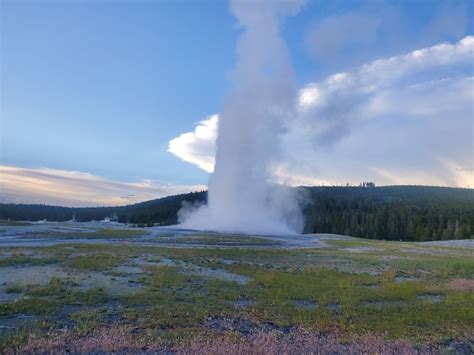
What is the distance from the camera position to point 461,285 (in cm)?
2255

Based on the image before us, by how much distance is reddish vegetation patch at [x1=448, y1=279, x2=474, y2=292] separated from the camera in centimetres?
2147

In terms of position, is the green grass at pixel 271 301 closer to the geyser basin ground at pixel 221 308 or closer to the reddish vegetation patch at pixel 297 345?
the geyser basin ground at pixel 221 308

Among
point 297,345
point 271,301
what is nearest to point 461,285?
point 271,301

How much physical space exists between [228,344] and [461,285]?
1786cm

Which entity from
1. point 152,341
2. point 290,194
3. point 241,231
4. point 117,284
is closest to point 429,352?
point 152,341

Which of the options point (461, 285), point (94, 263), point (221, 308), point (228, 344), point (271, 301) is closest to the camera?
point (228, 344)

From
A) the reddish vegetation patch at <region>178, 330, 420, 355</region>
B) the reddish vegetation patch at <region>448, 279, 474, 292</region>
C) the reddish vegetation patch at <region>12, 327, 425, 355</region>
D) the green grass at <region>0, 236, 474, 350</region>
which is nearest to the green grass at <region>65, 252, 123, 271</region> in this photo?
the green grass at <region>0, 236, 474, 350</region>

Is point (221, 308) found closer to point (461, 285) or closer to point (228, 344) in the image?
point (228, 344)

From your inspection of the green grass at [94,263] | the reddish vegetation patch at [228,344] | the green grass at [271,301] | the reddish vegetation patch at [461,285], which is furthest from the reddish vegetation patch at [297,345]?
the green grass at [94,263]

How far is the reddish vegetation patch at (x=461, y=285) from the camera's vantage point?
21.5 meters

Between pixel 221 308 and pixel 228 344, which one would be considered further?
pixel 221 308

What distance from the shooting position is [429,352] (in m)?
10.4

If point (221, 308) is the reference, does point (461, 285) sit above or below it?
above

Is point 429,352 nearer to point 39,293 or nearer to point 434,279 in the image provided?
point 39,293
